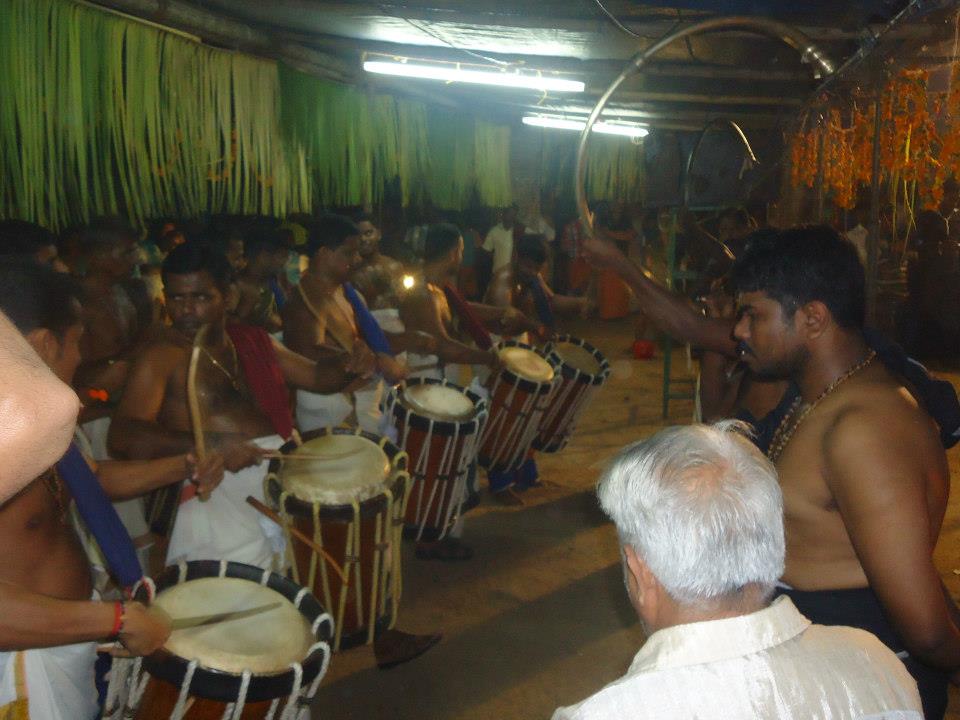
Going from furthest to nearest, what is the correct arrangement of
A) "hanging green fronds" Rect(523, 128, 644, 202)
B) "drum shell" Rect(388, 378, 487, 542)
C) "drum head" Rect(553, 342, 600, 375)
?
"hanging green fronds" Rect(523, 128, 644, 202) → "drum head" Rect(553, 342, 600, 375) → "drum shell" Rect(388, 378, 487, 542)

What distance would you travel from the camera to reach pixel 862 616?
2.16 m

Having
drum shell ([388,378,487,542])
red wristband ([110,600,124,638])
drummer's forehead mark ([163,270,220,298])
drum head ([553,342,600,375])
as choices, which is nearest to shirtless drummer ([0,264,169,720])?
red wristband ([110,600,124,638])

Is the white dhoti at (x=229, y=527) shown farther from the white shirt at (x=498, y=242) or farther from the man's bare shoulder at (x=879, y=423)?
the white shirt at (x=498, y=242)

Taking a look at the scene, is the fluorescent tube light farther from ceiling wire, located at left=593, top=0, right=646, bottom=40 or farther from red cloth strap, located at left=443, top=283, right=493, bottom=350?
red cloth strap, located at left=443, top=283, right=493, bottom=350

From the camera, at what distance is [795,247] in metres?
2.38

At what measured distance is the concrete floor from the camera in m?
3.85

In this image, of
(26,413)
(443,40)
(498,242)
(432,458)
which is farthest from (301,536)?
(498,242)

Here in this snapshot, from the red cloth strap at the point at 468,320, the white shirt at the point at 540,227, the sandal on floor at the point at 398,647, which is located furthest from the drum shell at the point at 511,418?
the white shirt at the point at 540,227

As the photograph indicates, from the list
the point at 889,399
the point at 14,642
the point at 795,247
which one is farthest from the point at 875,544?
the point at 14,642

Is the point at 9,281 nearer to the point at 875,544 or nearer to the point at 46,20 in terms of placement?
the point at 46,20

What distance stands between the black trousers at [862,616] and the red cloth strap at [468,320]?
3971mm

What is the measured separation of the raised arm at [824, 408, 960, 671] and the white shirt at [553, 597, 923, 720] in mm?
548

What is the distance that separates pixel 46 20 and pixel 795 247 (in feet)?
10.1

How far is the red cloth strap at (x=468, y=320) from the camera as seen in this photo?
6.10 meters
